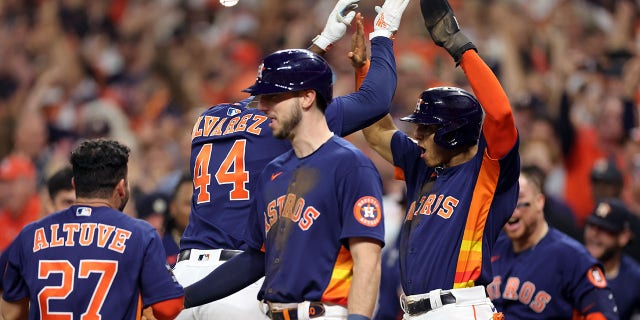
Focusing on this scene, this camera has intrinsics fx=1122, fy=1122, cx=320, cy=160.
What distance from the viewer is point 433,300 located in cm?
552

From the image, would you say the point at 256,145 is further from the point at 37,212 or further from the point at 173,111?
the point at 173,111

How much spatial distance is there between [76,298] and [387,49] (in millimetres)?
2072

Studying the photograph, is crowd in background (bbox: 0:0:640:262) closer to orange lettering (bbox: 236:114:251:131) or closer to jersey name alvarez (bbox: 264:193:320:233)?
orange lettering (bbox: 236:114:251:131)

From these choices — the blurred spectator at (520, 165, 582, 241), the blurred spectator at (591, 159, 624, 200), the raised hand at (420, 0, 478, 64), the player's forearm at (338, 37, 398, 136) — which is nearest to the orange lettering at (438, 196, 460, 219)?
the player's forearm at (338, 37, 398, 136)

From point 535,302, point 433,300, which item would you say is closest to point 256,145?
point 433,300

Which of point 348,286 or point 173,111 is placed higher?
point 348,286

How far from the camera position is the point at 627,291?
27.2 feet

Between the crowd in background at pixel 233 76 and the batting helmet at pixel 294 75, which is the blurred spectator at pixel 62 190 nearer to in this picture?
the crowd in background at pixel 233 76

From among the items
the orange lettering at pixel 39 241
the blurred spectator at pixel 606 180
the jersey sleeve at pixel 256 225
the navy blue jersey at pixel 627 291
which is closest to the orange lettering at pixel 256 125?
the jersey sleeve at pixel 256 225

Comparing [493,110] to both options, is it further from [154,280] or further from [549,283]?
[549,283]

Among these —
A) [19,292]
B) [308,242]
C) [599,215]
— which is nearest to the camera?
[308,242]

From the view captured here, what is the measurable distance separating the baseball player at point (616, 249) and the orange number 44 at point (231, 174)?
11.7ft

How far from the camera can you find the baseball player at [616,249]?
8281mm

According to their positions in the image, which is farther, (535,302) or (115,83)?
(115,83)
